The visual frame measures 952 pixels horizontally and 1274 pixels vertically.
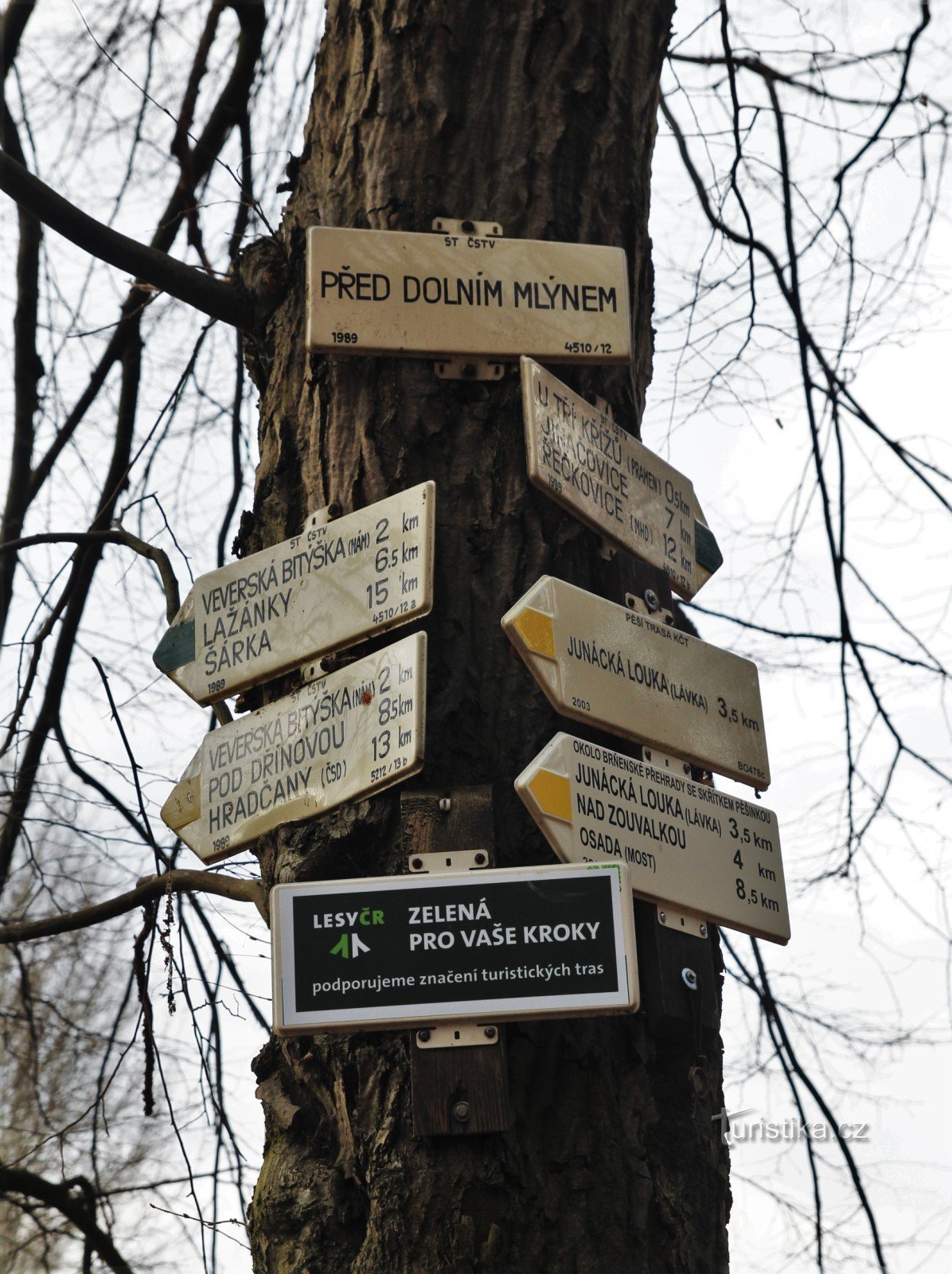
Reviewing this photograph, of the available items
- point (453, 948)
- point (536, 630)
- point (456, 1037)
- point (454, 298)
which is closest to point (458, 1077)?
point (456, 1037)

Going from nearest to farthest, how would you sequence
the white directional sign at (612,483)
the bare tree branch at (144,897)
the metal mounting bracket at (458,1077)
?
the metal mounting bracket at (458,1077), the white directional sign at (612,483), the bare tree branch at (144,897)

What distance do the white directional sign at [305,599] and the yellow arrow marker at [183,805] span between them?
13cm

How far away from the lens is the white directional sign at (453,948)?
1.68m

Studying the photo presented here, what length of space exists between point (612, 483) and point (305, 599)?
1.67ft

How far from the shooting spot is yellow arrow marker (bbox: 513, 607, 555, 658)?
1845 millimetres

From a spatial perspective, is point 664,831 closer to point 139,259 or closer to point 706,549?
point 706,549

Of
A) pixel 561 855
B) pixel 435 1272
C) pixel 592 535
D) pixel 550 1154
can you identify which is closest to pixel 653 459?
pixel 592 535

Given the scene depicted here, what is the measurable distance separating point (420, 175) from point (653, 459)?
1.94ft

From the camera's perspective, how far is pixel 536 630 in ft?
6.12

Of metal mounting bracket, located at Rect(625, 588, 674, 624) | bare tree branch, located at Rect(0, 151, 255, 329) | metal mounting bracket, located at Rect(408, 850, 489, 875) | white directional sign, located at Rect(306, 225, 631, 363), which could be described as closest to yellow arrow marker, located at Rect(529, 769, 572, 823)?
metal mounting bracket, located at Rect(408, 850, 489, 875)

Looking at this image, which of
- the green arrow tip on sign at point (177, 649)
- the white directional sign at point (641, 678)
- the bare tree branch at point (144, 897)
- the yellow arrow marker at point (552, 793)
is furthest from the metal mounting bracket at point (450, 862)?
the green arrow tip on sign at point (177, 649)

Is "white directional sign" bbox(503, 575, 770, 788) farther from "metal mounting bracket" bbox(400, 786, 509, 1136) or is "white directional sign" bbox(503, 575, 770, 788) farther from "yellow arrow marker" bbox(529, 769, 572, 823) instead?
"metal mounting bracket" bbox(400, 786, 509, 1136)

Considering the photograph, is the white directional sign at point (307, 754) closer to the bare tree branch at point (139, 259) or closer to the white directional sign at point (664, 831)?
the white directional sign at point (664, 831)

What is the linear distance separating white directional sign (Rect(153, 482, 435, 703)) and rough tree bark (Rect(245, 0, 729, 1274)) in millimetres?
72
